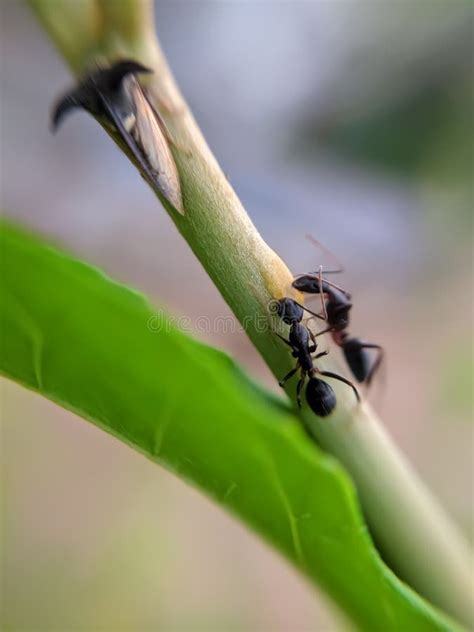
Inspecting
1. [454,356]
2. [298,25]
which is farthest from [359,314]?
[298,25]

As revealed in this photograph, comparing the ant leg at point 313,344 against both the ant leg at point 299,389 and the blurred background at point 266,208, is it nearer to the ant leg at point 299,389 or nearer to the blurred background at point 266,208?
the ant leg at point 299,389

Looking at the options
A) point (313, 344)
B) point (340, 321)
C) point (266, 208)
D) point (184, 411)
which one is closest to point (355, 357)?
point (340, 321)

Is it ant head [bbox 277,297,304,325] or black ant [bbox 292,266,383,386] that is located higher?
ant head [bbox 277,297,304,325]

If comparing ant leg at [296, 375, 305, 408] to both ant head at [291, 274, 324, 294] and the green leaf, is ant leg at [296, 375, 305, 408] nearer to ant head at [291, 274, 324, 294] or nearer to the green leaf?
the green leaf

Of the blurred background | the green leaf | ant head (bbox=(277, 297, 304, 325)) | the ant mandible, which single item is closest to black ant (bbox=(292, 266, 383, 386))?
the ant mandible

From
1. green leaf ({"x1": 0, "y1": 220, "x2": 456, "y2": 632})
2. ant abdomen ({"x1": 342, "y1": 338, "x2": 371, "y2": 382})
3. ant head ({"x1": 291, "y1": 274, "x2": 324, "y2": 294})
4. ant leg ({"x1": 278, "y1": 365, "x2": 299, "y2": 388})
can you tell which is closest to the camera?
green leaf ({"x1": 0, "y1": 220, "x2": 456, "y2": 632})

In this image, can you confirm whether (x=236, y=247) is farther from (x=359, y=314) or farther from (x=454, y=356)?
(x=359, y=314)
